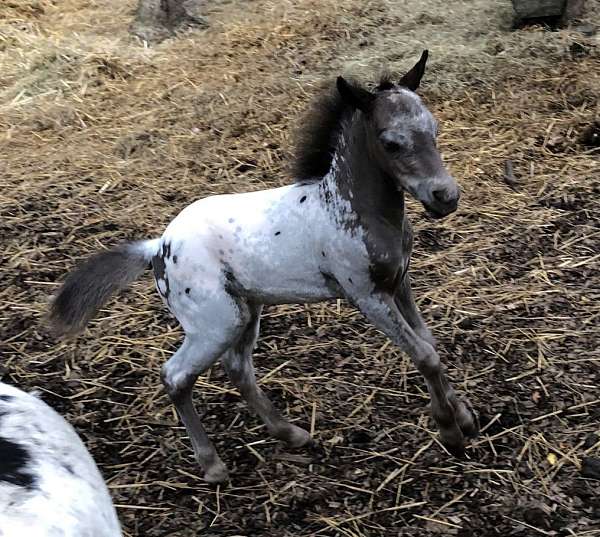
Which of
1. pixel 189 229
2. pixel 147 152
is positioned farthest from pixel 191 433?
pixel 147 152

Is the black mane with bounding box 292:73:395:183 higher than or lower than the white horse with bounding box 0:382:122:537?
higher

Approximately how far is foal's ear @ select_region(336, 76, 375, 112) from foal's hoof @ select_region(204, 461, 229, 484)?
4.45 ft

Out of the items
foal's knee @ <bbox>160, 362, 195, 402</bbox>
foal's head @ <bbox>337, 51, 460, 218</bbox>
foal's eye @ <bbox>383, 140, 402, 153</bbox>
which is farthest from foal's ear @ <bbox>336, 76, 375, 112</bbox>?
foal's knee @ <bbox>160, 362, 195, 402</bbox>

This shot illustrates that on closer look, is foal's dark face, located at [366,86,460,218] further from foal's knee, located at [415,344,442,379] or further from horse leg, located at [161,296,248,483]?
horse leg, located at [161,296,248,483]

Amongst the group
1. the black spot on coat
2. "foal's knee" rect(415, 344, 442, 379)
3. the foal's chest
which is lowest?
"foal's knee" rect(415, 344, 442, 379)

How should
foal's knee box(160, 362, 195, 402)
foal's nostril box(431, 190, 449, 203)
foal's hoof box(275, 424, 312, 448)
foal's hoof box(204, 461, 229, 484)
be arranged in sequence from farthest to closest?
foal's hoof box(275, 424, 312, 448) < foal's hoof box(204, 461, 229, 484) < foal's knee box(160, 362, 195, 402) < foal's nostril box(431, 190, 449, 203)

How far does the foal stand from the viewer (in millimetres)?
2299

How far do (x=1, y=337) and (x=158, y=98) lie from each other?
2916 mm

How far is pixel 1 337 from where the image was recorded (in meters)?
3.77

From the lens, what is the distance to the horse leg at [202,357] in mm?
2568

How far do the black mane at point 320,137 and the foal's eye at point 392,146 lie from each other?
0.25 metres

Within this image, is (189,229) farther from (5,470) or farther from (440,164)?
(5,470)

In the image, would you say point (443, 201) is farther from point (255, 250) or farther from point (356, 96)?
point (255, 250)

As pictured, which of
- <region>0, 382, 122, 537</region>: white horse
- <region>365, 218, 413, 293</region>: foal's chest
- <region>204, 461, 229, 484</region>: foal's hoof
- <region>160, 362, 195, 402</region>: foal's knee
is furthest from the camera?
<region>204, 461, 229, 484</region>: foal's hoof
